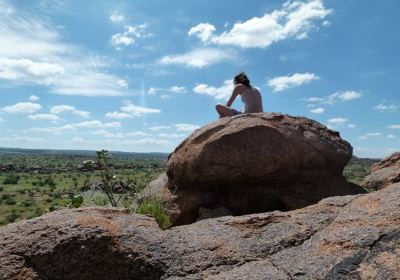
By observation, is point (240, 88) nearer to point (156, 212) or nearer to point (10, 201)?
point (156, 212)

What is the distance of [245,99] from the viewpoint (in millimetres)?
12562

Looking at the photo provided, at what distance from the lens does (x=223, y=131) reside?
1052cm

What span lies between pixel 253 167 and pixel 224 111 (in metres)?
2.61

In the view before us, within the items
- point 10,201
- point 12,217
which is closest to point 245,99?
point 12,217

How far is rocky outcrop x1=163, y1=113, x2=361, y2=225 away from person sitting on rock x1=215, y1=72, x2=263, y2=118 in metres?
1.43

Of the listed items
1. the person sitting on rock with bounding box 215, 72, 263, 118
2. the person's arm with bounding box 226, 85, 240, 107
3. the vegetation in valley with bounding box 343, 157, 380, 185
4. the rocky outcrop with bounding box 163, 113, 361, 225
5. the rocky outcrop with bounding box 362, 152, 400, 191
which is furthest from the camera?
the vegetation in valley with bounding box 343, 157, 380, 185

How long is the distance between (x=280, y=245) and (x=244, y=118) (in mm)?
5285

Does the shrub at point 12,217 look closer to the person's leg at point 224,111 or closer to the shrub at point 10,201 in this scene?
the shrub at point 10,201

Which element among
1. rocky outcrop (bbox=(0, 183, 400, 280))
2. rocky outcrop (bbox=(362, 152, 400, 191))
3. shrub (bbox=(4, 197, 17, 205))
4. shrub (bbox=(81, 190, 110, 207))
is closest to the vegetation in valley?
rocky outcrop (bbox=(362, 152, 400, 191))

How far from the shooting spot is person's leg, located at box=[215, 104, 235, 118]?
1253 cm

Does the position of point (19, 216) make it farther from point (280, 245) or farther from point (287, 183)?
point (280, 245)

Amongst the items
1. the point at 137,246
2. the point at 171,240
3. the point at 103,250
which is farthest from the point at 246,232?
the point at 103,250

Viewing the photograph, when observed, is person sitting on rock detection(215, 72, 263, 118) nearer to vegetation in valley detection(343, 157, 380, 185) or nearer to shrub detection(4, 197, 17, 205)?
vegetation in valley detection(343, 157, 380, 185)

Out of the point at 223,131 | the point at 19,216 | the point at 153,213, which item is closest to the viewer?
the point at 153,213
